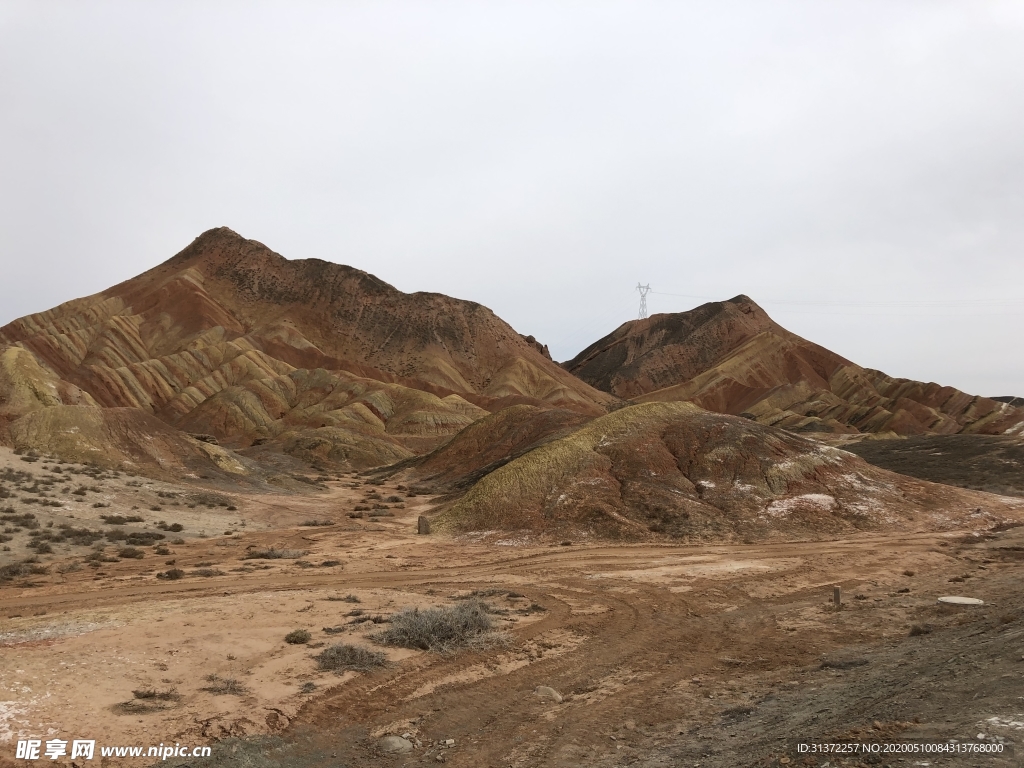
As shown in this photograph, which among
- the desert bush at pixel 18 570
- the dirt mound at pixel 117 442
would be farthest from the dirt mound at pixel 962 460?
the dirt mound at pixel 117 442

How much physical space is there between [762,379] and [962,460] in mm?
82457

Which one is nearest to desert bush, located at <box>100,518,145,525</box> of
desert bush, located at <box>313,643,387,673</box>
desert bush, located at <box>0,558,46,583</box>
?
desert bush, located at <box>0,558,46,583</box>

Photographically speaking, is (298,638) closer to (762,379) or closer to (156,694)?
(156,694)

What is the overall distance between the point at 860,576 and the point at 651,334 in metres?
146

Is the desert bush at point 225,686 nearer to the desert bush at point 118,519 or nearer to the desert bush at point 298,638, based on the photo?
the desert bush at point 298,638

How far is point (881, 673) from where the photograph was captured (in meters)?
10.1

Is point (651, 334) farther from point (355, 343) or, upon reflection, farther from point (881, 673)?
point (881, 673)

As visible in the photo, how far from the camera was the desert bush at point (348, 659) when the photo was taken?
11211 millimetres

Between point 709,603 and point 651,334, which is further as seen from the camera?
point 651,334

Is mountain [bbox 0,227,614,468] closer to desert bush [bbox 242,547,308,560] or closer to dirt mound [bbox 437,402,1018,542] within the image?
desert bush [bbox 242,547,308,560]

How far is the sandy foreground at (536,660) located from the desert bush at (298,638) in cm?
14

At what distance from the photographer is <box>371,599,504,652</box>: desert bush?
12469 mm

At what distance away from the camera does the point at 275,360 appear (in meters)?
98.7

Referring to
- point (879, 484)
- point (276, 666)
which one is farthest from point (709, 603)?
point (879, 484)
